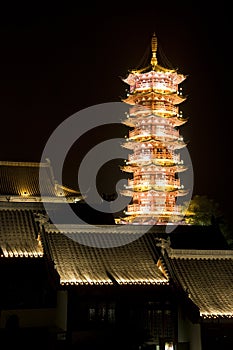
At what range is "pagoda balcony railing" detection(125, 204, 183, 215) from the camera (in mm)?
50875

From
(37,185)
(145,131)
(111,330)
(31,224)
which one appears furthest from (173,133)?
(111,330)

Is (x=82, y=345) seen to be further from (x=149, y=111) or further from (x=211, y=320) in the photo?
(x=149, y=111)

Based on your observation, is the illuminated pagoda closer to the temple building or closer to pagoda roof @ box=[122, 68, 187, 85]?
pagoda roof @ box=[122, 68, 187, 85]

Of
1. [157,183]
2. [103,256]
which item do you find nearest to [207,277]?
[103,256]

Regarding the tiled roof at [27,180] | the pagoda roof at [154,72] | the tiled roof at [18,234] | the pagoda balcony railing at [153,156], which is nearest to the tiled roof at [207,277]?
the tiled roof at [18,234]

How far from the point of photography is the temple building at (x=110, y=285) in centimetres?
2103

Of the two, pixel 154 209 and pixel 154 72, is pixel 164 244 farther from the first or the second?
pixel 154 72

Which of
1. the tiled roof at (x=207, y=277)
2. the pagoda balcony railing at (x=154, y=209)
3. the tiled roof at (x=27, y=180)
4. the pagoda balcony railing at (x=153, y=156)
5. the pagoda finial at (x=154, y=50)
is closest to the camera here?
the tiled roof at (x=207, y=277)

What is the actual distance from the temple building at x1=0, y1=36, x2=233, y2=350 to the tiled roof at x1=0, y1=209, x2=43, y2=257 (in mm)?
43

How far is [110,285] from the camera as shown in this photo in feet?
70.0

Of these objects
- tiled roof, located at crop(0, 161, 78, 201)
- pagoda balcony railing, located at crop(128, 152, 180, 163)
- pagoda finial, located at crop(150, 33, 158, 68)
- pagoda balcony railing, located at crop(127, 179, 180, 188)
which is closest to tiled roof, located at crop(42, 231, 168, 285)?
tiled roof, located at crop(0, 161, 78, 201)

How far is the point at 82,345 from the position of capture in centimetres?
2105

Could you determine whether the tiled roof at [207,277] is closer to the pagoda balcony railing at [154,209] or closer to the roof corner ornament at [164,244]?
the roof corner ornament at [164,244]

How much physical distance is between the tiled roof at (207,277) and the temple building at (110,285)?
5 cm
